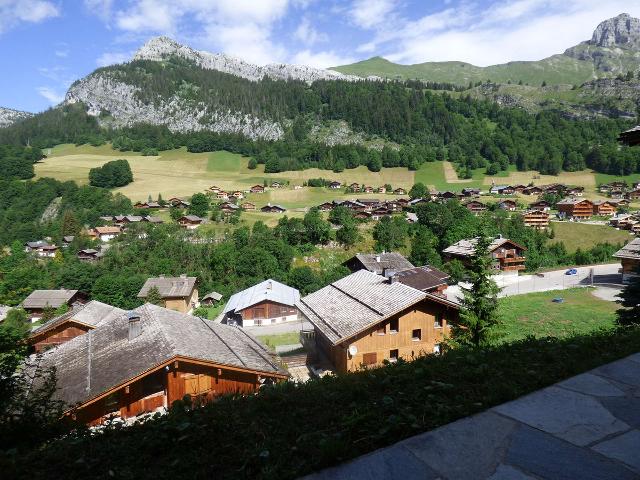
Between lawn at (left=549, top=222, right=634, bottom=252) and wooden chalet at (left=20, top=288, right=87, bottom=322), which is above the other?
lawn at (left=549, top=222, right=634, bottom=252)

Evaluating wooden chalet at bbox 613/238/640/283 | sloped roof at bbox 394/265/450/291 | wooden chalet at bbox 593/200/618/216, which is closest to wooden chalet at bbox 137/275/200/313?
sloped roof at bbox 394/265/450/291

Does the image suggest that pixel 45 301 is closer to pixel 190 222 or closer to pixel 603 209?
pixel 190 222

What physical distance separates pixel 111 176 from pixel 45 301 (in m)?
68.1

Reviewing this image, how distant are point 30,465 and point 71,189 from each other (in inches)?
4296

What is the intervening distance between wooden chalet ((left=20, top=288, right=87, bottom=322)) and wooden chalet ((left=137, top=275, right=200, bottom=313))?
26.0 ft

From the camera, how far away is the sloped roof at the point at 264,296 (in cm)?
4147

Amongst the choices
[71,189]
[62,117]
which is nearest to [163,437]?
[71,189]

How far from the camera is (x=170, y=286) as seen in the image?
49.9 meters

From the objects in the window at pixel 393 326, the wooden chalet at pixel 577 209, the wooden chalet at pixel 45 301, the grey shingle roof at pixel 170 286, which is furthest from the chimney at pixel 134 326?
the wooden chalet at pixel 577 209

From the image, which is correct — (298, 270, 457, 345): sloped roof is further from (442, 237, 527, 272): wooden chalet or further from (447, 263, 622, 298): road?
(442, 237, 527, 272): wooden chalet

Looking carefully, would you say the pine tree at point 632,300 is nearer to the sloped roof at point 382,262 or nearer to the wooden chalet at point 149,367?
the wooden chalet at point 149,367

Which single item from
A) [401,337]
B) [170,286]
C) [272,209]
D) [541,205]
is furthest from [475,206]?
[401,337]

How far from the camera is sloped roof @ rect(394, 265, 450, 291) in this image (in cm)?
4066

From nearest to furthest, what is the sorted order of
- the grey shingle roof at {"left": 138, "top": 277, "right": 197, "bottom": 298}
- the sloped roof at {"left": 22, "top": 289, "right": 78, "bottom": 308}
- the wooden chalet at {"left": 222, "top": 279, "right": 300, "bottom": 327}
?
the wooden chalet at {"left": 222, "top": 279, "right": 300, "bottom": 327}, the sloped roof at {"left": 22, "top": 289, "right": 78, "bottom": 308}, the grey shingle roof at {"left": 138, "top": 277, "right": 197, "bottom": 298}
